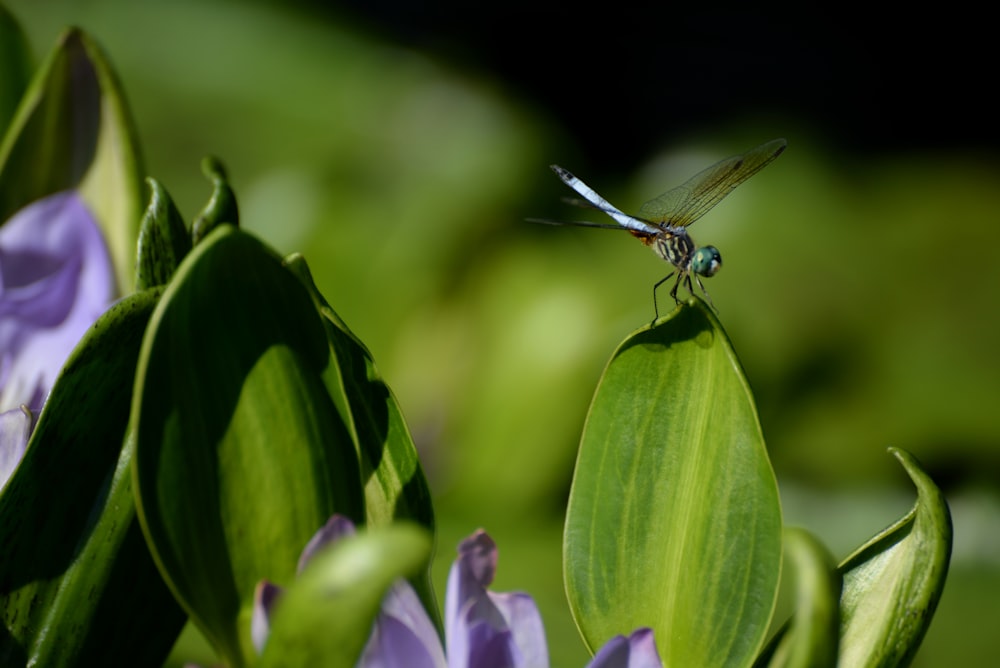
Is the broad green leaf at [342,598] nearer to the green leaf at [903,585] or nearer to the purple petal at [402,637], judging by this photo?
the purple petal at [402,637]

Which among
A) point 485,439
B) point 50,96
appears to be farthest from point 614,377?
point 485,439

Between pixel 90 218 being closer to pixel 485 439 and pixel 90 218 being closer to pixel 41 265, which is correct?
pixel 41 265

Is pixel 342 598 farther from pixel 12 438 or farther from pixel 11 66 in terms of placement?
pixel 11 66

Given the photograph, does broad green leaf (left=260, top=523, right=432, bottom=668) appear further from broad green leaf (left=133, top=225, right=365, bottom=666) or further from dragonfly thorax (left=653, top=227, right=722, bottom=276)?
dragonfly thorax (left=653, top=227, right=722, bottom=276)

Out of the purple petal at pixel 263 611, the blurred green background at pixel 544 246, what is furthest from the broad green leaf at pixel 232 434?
the blurred green background at pixel 544 246

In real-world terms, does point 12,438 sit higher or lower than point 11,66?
lower

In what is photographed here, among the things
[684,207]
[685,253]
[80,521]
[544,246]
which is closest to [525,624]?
[80,521]
